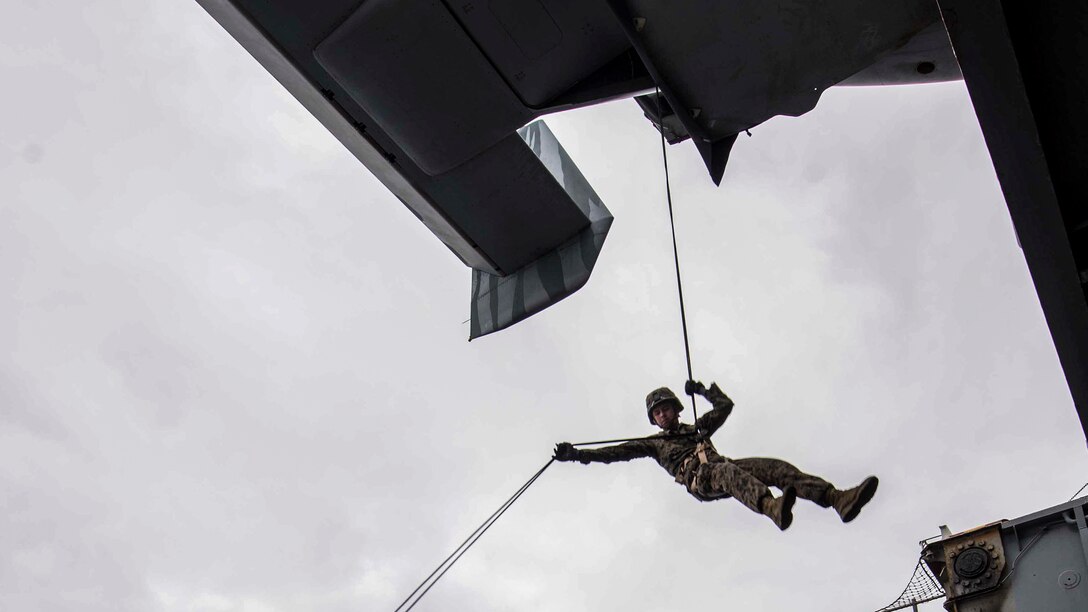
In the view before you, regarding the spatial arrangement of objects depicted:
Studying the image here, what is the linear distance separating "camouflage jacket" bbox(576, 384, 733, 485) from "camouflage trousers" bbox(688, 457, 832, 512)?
0.21 metres

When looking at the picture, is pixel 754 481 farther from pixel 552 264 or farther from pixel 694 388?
pixel 552 264

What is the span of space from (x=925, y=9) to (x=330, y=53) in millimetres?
4969

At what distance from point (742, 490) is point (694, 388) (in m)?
0.84

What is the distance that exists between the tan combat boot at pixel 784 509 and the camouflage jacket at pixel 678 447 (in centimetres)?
102

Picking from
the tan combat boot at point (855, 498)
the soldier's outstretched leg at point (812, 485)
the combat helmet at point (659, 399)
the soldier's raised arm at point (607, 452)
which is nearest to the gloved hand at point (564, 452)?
the soldier's raised arm at point (607, 452)

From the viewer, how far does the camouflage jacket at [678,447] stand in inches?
292

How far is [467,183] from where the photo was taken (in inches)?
383

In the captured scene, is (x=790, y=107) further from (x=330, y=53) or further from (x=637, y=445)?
(x=330, y=53)

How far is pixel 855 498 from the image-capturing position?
564 cm

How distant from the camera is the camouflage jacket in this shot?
7406 mm

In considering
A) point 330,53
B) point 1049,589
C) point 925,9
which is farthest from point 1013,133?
point 1049,589

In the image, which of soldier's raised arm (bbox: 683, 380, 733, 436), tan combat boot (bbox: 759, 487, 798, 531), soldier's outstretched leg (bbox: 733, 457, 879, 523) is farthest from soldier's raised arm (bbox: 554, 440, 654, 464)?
tan combat boot (bbox: 759, 487, 798, 531)

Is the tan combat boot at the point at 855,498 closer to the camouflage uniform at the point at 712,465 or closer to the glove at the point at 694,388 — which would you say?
the camouflage uniform at the point at 712,465

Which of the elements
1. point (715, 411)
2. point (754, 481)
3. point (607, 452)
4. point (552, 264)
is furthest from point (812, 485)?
point (552, 264)
